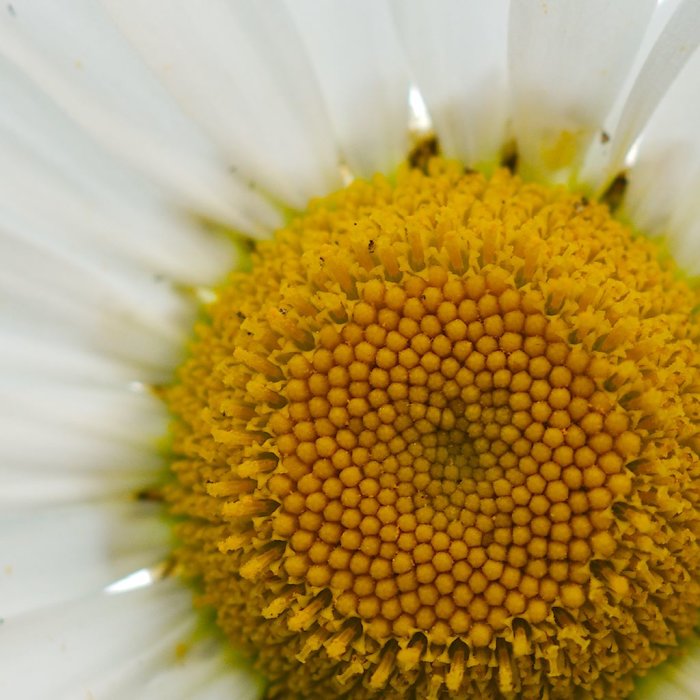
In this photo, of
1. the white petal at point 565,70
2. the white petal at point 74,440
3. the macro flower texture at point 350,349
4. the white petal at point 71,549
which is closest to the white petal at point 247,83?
the macro flower texture at point 350,349

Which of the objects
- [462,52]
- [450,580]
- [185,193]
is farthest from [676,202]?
[185,193]

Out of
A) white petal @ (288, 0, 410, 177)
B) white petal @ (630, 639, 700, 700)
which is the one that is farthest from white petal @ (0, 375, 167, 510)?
white petal @ (630, 639, 700, 700)

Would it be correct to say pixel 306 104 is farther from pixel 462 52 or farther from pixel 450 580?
pixel 450 580

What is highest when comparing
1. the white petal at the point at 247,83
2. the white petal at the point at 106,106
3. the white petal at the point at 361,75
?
the white petal at the point at 361,75

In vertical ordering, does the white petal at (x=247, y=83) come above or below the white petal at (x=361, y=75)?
below

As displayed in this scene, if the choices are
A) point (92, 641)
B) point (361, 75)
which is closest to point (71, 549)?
point (92, 641)

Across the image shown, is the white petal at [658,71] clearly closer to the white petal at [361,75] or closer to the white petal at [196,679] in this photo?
the white petal at [361,75]
